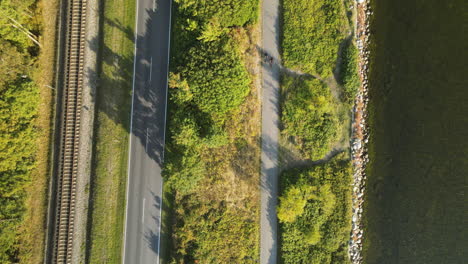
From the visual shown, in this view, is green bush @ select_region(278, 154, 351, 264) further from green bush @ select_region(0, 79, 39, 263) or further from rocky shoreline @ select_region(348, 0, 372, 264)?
green bush @ select_region(0, 79, 39, 263)

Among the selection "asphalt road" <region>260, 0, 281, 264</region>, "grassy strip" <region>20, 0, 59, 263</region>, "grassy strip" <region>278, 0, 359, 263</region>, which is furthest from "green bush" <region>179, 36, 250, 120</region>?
"grassy strip" <region>20, 0, 59, 263</region>

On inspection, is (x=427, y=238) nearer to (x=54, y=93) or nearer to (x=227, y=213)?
(x=227, y=213)

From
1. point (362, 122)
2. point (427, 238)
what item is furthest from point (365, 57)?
point (427, 238)

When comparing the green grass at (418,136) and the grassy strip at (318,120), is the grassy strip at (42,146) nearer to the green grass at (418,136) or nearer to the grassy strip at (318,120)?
the grassy strip at (318,120)

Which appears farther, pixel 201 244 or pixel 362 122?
pixel 362 122

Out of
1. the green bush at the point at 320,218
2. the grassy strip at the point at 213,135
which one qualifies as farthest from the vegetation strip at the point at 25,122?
the green bush at the point at 320,218
